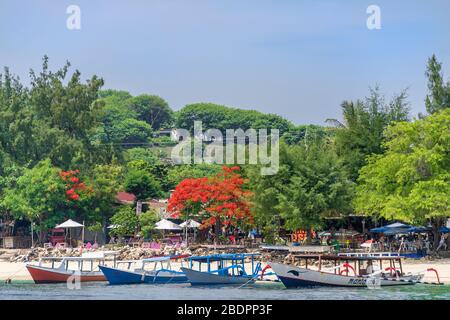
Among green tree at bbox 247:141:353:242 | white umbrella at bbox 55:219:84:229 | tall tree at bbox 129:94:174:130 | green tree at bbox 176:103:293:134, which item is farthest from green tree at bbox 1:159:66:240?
tall tree at bbox 129:94:174:130

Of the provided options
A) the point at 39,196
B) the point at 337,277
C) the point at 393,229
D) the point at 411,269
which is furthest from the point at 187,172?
the point at 337,277

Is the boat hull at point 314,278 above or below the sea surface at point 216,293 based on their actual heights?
above

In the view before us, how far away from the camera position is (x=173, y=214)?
58.3 metres

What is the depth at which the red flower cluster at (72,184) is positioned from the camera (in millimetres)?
60094

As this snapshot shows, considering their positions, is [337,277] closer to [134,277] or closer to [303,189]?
[134,277]

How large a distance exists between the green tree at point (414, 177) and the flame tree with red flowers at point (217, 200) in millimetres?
6925

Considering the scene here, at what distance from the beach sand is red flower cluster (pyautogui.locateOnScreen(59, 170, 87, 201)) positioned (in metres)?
7.06

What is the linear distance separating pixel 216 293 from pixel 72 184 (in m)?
23.8

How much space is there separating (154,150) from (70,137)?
166 ft

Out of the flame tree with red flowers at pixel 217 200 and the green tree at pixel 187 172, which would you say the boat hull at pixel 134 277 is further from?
the green tree at pixel 187 172

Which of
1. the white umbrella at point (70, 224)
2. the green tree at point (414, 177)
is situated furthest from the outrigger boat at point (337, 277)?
the white umbrella at point (70, 224)
